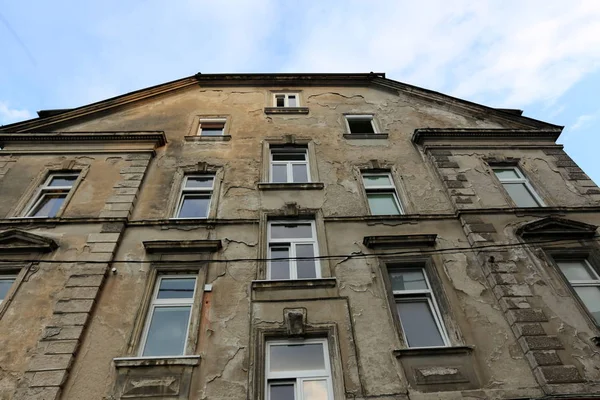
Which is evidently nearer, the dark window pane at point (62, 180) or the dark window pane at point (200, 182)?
the dark window pane at point (62, 180)

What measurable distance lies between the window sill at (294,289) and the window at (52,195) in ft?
17.9

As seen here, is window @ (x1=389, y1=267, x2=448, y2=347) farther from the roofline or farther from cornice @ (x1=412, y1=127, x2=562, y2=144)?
the roofline

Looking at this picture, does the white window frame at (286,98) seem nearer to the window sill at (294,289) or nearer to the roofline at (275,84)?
the roofline at (275,84)

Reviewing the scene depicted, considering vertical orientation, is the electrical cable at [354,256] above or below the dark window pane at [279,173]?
below

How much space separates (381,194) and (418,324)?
377 cm

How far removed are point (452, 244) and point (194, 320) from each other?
217 inches

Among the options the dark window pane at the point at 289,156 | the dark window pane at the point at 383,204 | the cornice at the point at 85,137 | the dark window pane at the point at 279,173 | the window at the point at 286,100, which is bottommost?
the dark window pane at the point at 383,204

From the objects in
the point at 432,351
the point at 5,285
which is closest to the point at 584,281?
the point at 432,351

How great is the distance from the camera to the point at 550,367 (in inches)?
241

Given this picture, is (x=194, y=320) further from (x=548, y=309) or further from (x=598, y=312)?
(x=598, y=312)

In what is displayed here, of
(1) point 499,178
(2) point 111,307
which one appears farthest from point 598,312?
(2) point 111,307

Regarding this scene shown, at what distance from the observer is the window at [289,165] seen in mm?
10375

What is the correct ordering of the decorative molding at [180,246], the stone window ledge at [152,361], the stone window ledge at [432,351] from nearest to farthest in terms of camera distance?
1. the stone window ledge at [152,361]
2. the stone window ledge at [432,351]
3. the decorative molding at [180,246]

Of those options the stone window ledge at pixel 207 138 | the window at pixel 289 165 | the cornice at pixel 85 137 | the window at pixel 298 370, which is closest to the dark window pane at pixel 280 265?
the window at pixel 298 370
